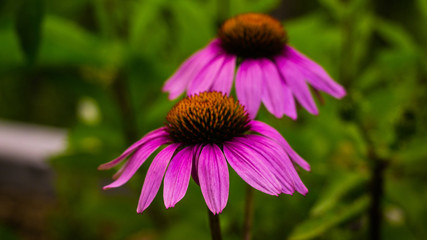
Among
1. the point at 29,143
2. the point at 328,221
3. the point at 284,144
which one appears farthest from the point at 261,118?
the point at 29,143

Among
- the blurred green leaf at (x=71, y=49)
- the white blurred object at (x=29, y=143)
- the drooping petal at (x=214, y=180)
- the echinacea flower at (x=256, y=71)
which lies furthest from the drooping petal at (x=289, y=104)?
Result: the white blurred object at (x=29, y=143)

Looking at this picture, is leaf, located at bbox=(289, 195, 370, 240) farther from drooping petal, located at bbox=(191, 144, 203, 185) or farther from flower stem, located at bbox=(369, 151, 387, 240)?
drooping petal, located at bbox=(191, 144, 203, 185)

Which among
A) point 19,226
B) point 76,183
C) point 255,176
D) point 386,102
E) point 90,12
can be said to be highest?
point 90,12

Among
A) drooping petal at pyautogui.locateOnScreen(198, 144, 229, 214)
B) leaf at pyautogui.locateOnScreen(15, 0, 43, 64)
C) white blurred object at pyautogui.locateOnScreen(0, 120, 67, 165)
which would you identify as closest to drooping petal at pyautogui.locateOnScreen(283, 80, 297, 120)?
drooping petal at pyautogui.locateOnScreen(198, 144, 229, 214)

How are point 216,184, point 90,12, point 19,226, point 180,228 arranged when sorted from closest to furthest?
point 216,184
point 180,228
point 19,226
point 90,12

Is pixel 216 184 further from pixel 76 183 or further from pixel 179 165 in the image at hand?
pixel 76 183

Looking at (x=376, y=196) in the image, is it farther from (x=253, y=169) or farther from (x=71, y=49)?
(x=71, y=49)

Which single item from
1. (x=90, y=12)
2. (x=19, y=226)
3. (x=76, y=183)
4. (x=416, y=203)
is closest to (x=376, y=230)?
(x=416, y=203)
